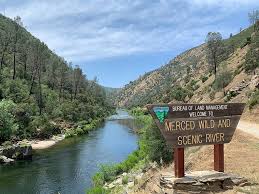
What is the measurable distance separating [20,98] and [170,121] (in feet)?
258

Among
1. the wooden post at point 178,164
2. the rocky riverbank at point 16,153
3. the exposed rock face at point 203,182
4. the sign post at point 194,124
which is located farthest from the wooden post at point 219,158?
the rocky riverbank at point 16,153

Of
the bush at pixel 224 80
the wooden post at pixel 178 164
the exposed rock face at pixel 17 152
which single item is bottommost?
the exposed rock face at pixel 17 152

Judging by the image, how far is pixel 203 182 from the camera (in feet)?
53.0

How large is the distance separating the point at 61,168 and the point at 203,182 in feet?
108

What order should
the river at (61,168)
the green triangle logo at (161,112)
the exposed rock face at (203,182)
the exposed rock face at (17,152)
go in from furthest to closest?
the exposed rock face at (17,152)
the river at (61,168)
the exposed rock face at (203,182)
the green triangle logo at (161,112)

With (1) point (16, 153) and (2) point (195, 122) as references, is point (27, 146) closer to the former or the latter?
(1) point (16, 153)

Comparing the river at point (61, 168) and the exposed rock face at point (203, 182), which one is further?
the river at point (61, 168)

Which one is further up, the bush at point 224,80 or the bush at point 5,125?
the bush at point 224,80

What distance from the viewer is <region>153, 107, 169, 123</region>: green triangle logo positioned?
15.8 metres

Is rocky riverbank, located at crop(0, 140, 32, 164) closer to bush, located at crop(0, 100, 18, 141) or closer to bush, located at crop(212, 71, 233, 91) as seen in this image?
bush, located at crop(0, 100, 18, 141)

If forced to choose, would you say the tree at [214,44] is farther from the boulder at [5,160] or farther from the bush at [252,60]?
the boulder at [5,160]

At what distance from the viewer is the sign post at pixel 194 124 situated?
52.6 feet

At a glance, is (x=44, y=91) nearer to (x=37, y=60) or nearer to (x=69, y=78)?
(x=37, y=60)

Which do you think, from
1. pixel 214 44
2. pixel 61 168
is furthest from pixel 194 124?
pixel 214 44
